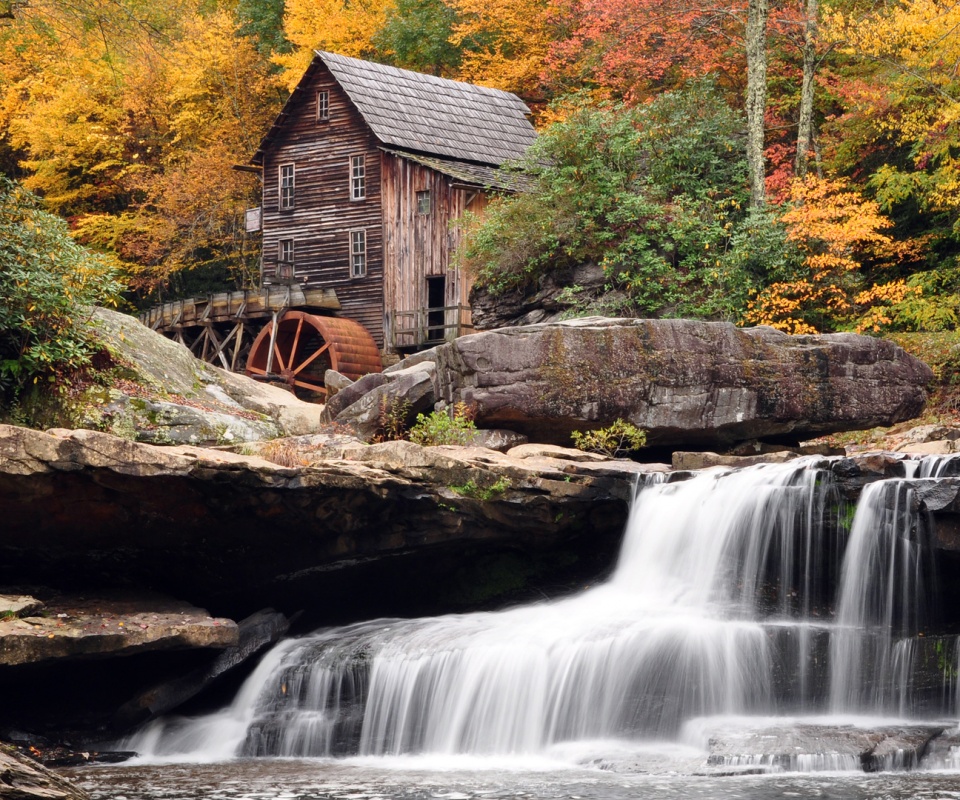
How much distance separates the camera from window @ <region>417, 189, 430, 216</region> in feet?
99.8

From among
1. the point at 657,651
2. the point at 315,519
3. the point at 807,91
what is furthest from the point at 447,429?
the point at 807,91

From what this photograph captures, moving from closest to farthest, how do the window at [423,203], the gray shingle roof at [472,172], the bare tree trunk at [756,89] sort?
1. the bare tree trunk at [756,89]
2. the gray shingle roof at [472,172]
3. the window at [423,203]

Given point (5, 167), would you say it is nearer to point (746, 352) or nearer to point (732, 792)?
point (746, 352)

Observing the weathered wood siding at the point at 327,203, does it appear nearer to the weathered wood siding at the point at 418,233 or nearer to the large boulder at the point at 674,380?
the weathered wood siding at the point at 418,233

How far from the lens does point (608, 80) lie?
95.1 ft

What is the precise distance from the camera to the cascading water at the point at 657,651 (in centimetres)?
1171

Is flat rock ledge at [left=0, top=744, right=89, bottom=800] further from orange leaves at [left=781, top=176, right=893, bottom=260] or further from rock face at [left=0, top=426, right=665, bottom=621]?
orange leaves at [left=781, top=176, right=893, bottom=260]

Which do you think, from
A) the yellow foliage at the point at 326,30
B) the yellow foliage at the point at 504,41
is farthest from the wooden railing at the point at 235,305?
the yellow foliage at the point at 504,41

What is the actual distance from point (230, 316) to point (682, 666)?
78.7 ft

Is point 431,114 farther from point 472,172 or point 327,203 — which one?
point 327,203

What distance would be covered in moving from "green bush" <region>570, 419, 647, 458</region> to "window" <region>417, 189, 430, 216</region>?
14.5 m

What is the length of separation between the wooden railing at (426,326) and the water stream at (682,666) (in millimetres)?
15206

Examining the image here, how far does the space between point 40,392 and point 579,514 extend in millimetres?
7402

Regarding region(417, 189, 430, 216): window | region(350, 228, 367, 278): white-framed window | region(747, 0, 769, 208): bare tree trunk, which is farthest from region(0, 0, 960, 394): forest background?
region(350, 228, 367, 278): white-framed window
